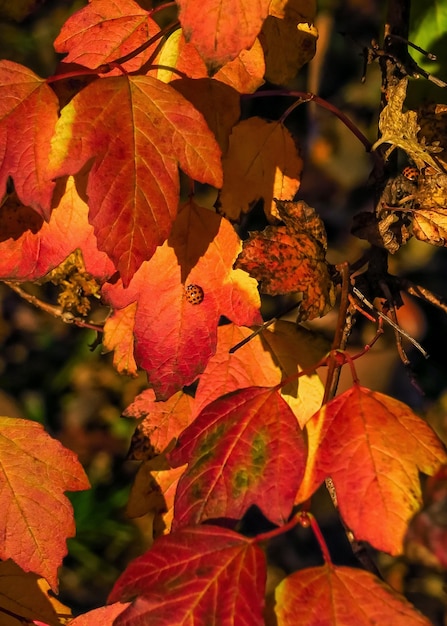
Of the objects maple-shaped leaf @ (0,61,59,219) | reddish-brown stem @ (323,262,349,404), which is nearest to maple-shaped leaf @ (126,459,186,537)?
reddish-brown stem @ (323,262,349,404)

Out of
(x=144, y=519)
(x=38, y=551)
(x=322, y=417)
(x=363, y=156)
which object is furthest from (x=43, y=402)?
(x=322, y=417)

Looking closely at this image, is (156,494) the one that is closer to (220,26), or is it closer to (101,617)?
(101,617)

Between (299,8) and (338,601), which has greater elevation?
(299,8)

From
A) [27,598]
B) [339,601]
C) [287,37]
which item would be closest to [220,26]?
[287,37]

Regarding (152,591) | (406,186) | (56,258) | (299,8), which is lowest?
(152,591)

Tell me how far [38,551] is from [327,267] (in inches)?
16.8

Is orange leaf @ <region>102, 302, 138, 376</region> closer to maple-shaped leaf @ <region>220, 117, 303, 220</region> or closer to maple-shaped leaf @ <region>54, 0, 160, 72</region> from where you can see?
maple-shaped leaf @ <region>220, 117, 303, 220</region>

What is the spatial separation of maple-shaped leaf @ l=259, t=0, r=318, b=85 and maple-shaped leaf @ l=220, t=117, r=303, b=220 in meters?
0.07

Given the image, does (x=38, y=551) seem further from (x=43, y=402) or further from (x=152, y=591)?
(x=43, y=402)

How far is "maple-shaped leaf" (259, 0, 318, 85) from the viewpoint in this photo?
2.82 feet

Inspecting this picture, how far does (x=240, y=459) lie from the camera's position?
28.0 inches

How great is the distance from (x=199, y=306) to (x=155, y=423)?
201 mm

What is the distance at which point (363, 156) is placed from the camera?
336 cm

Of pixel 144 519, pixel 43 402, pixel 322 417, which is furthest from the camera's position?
pixel 43 402
